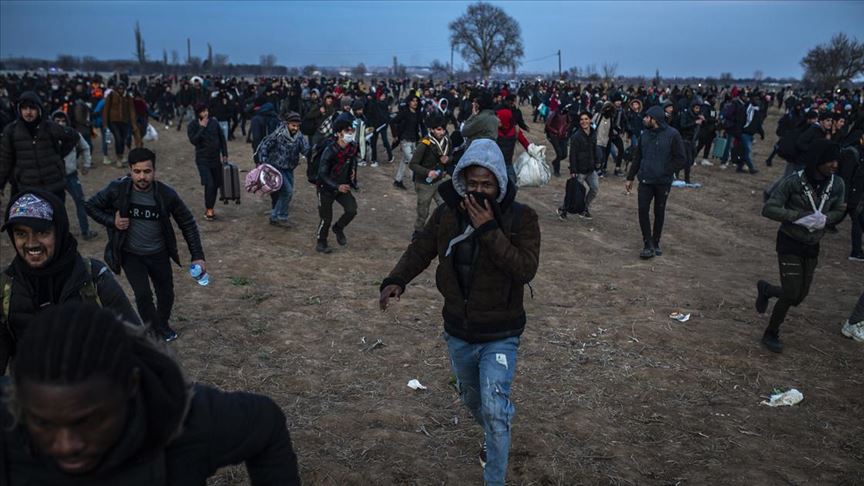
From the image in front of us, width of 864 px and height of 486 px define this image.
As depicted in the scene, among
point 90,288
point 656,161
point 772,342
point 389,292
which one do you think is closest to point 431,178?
point 656,161

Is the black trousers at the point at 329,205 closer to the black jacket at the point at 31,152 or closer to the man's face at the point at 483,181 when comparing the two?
the black jacket at the point at 31,152

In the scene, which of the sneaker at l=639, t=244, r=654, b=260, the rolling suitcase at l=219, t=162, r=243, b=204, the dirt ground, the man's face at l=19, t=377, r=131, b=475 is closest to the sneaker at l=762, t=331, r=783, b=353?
the dirt ground

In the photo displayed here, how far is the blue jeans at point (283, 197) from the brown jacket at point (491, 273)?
6.96 m

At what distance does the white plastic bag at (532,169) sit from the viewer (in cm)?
945

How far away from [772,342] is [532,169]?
4349mm

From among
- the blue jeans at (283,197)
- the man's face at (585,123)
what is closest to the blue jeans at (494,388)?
the blue jeans at (283,197)

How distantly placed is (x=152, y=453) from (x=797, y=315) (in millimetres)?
7224

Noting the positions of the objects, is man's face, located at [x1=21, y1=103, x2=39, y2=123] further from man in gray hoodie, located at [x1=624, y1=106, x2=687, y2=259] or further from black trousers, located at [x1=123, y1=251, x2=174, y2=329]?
man in gray hoodie, located at [x1=624, y1=106, x2=687, y2=259]

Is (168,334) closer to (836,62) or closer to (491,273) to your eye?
(491,273)

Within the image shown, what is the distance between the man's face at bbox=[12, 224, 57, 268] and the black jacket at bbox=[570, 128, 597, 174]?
8.86m

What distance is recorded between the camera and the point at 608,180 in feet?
52.4

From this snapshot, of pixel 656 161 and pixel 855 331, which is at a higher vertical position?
pixel 656 161

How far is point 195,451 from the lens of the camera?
1.72 m

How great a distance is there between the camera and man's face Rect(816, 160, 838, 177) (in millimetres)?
5434
